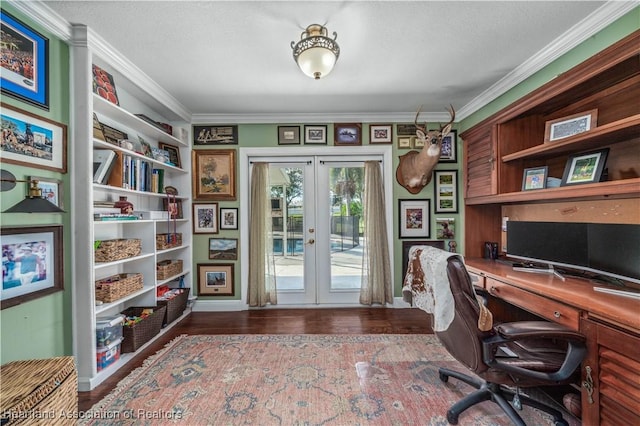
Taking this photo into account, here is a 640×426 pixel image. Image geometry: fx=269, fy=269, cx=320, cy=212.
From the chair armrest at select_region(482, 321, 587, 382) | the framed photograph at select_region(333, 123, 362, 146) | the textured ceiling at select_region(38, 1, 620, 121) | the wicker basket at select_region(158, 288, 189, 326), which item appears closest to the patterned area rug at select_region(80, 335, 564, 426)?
the wicker basket at select_region(158, 288, 189, 326)

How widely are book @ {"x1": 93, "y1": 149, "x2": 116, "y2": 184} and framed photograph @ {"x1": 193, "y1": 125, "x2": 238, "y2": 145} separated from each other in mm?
1397

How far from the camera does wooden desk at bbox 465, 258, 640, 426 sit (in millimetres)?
1186

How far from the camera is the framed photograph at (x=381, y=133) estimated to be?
11.5 feet

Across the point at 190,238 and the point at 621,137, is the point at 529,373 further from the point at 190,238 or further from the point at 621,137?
the point at 190,238

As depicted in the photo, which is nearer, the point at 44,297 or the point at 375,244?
the point at 44,297

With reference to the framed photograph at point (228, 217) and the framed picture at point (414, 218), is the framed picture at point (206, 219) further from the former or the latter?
the framed picture at point (414, 218)

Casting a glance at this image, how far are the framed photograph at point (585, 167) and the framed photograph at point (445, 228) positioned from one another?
5.24 feet

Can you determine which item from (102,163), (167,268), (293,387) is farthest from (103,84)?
(293,387)

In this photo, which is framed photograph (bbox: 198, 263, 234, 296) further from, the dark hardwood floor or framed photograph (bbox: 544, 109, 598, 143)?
framed photograph (bbox: 544, 109, 598, 143)

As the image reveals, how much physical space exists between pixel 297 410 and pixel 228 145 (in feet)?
9.80

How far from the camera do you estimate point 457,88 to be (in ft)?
9.10

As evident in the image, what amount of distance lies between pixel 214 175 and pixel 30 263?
2.08 meters

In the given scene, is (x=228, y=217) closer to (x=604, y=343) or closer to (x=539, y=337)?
(x=539, y=337)

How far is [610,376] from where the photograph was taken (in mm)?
1269
